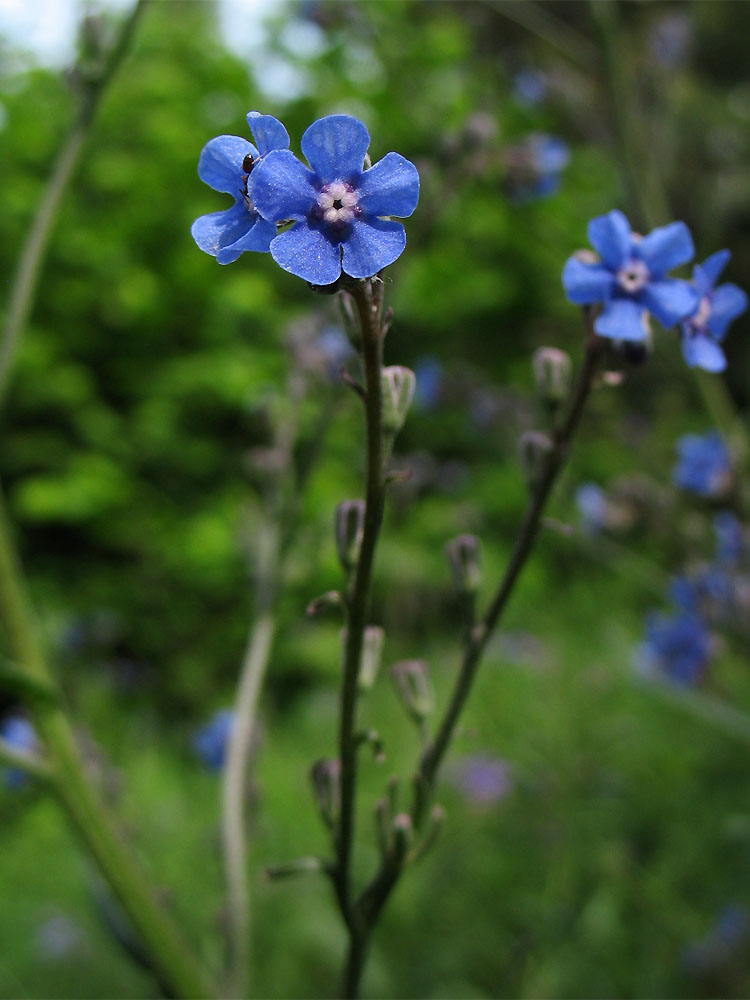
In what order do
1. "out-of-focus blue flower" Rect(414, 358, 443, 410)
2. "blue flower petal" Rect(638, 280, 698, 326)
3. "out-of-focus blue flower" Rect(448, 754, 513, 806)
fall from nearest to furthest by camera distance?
1. "blue flower petal" Rect(638, 280, 698, 326)
2. "out-of-focus blue flower" Rect(448, 754, 513, 806)
3. "out-of-focus blue flower" Rect(414, 358, 443, 410)

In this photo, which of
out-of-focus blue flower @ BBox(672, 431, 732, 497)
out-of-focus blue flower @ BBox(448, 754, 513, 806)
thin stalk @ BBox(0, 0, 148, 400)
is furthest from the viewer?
out-of-focus blue flower @ BBox(448, 754, 513, 806)

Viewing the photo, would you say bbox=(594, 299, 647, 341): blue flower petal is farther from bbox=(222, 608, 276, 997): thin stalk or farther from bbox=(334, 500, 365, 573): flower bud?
bbox=(222, 608, 276, 997): thin stalk

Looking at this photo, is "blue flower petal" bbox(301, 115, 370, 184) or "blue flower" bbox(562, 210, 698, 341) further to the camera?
"blue flower" bbox(562, 210, 698, 341)

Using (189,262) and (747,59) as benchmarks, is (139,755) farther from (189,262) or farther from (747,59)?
(747,59)

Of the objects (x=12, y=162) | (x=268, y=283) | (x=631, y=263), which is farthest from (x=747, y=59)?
(x=631, y=263)

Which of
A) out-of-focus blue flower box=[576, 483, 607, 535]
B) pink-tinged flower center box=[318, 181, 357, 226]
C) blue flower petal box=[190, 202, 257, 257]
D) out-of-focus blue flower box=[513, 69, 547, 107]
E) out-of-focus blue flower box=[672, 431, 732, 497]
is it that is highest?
pink-tinged flower center box=[318, 181, 357, 226]

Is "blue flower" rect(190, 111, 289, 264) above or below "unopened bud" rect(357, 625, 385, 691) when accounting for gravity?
above

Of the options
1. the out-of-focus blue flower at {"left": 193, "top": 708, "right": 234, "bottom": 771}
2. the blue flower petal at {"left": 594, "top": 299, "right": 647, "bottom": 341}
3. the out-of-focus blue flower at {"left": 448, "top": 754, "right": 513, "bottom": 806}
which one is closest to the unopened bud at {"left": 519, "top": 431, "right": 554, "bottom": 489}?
the blue flower petal at {"left": 594, "top": 299, "right": 647, "bottom": 341}

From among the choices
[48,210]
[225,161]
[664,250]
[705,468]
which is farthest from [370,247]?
[705,468]
